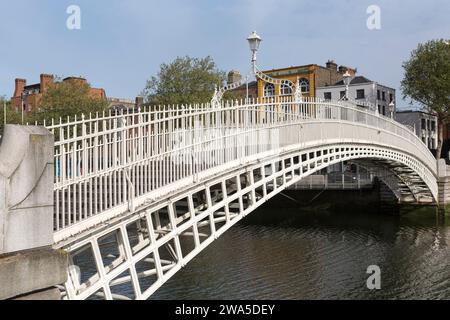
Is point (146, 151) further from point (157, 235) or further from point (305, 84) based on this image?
point (305, 84)

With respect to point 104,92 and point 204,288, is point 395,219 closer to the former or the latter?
point 204,288

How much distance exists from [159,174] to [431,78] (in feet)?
135

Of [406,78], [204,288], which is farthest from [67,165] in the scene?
[406,78]

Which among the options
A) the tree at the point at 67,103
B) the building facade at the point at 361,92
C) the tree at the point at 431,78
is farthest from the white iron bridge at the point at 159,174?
the building facade at the point at 361,92

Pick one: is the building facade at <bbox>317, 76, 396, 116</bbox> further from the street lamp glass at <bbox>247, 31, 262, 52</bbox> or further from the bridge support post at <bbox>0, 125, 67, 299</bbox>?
the bridge support post at <bbox>0, 125, 67, 299</bbox>

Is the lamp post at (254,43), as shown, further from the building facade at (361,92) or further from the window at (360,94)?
the window at (360,94)

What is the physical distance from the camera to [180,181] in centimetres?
902

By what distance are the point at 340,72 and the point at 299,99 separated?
1688 inches

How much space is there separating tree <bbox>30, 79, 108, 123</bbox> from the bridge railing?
76.4 feet

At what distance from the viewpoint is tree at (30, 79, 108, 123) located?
113 feet

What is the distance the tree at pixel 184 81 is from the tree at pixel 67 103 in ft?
13.2

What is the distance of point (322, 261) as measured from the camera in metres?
19.7

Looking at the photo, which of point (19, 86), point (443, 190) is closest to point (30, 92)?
point (19, 86)

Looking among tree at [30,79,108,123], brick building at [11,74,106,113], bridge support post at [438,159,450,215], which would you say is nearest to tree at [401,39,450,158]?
bridge support post at [438,159,450,215]
